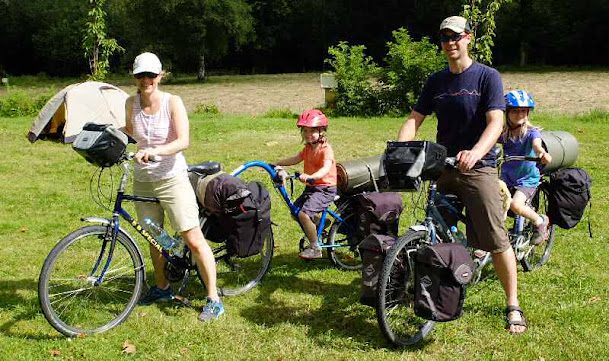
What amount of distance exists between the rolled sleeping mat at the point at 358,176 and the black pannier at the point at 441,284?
6.17ft

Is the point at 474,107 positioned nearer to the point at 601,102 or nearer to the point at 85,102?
the point at 85,102

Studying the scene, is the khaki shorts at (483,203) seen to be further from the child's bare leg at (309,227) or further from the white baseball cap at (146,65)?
the white baseball cap at (146,65)

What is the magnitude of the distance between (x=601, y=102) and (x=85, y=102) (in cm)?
1608

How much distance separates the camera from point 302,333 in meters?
4.68

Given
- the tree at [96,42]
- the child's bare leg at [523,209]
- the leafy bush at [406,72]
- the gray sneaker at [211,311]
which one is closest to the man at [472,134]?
the child's bare leg at [523,209]

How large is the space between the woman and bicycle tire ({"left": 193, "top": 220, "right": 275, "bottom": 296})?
0.44 m

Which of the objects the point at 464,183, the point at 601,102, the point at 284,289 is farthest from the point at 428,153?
the point at 601,102

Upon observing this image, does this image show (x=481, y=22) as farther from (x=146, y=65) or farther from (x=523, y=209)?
(x=146, y=65)

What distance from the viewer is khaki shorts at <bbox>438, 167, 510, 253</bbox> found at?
4.35 metres

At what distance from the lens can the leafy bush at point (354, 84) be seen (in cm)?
1914

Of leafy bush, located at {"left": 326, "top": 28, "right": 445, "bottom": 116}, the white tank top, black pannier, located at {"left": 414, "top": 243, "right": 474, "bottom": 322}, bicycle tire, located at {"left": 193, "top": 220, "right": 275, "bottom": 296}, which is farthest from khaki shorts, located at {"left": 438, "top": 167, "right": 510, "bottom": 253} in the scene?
leafy bush, located at {"left": 326, "top": 28, "right": 445, "bottom": 116}

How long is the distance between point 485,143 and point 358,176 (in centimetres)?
200

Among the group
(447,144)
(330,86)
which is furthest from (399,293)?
(330,86)

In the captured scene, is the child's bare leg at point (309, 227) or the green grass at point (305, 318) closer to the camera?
the green grass at point (305, 318)
